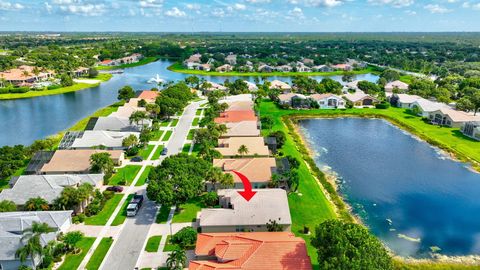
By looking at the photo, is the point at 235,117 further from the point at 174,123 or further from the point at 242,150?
the point at 242,150

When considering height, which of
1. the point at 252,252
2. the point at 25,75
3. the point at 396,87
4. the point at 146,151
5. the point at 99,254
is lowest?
the point at 99,254

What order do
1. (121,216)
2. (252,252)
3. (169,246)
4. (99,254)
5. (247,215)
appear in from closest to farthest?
(252,252), (99,254), (169,246), (247,215), (121,216)

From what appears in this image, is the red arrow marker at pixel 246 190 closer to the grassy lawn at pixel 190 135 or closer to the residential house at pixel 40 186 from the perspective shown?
the residential house at pixel 40 186

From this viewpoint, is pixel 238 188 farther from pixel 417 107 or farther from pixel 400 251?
pixel 417 107

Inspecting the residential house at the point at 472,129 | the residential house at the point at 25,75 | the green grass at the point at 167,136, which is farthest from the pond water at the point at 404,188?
the residential house at the point at 25,75

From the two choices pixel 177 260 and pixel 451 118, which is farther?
pixel 451 118

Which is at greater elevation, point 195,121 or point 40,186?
point 40,186

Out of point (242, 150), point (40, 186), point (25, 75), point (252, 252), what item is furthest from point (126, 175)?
point (25, 75)
